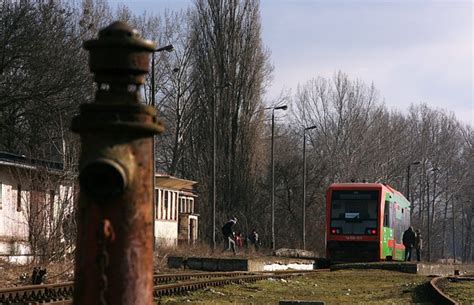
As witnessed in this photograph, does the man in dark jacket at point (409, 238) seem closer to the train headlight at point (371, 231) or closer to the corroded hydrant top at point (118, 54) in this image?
the train headlight at point (371, 231)

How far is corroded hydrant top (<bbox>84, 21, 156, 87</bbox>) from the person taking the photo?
2.52 m

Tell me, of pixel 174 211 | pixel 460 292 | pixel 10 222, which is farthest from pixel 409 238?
pixel 174 211

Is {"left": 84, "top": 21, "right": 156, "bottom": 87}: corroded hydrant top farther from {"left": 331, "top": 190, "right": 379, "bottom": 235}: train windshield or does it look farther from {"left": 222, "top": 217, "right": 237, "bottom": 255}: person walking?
{"left": 222, "top": 217, "right": 237, "bottom": 255}: person walking

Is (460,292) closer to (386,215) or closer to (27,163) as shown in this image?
(27,163)

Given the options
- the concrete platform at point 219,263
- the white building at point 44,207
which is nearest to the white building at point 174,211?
the concrete platform at point 219,263

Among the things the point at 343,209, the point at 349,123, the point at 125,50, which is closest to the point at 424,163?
the point at 349,123

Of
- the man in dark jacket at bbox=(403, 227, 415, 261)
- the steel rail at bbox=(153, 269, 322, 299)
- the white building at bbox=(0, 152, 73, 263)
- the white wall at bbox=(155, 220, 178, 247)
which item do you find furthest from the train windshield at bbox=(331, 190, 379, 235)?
the white wall at bbox=(155, 220, 178, 247)

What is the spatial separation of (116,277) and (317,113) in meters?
87.0

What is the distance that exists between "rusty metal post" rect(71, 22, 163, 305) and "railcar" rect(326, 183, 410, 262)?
2980 cm

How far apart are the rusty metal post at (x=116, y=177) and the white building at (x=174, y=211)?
44.5 meters

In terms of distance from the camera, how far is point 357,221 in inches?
1265

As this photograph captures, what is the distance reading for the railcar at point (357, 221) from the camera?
31953 mm

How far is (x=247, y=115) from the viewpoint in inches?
2498

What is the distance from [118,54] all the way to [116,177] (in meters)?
0.35
